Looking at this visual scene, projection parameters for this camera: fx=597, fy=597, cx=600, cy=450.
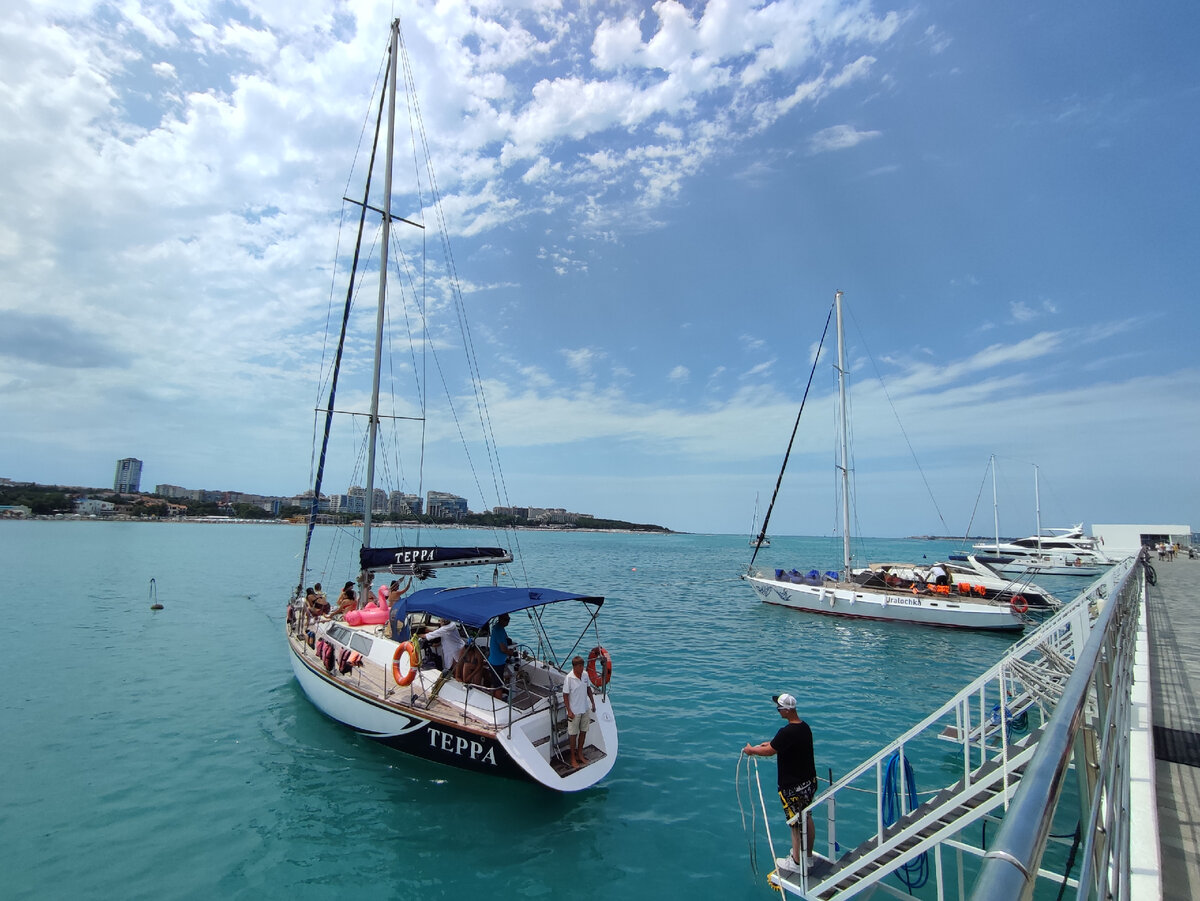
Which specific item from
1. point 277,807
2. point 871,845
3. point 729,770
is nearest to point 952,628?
point 729,770

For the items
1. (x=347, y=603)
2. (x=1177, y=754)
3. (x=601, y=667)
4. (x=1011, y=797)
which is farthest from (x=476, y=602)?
(x=1011, y=797)

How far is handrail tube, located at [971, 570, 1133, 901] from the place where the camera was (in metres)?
1.24

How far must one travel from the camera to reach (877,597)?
29203 millimetres

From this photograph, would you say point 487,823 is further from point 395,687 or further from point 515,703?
point 395,687

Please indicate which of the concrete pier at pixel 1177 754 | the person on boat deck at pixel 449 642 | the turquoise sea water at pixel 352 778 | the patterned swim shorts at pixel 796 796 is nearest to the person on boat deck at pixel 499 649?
the person on boat deck at pixel 449 642

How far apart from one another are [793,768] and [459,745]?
19.4ft

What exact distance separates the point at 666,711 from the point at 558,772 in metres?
5.89

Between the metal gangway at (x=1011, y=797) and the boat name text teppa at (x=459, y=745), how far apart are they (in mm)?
4902

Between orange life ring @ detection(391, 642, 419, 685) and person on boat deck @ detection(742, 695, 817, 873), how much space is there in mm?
6698

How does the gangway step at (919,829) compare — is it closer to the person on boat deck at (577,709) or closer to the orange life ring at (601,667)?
the person on boat deck at (577,709)

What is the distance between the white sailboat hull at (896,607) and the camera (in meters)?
27.2

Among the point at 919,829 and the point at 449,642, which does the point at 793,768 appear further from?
the point at 449,642

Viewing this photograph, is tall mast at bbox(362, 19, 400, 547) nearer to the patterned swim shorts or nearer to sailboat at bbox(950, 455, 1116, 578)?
the patterned swim shorts

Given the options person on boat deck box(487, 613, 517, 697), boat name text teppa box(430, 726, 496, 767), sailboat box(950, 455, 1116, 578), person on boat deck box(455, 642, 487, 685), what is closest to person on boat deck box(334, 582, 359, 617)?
person on boat deck box(455, 642, 487, 685)
